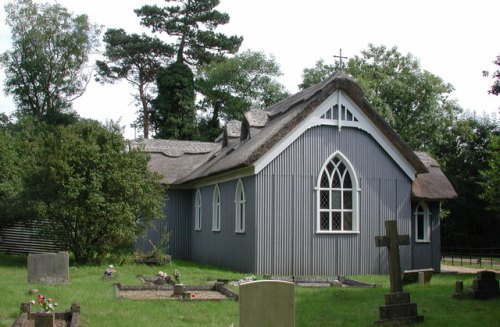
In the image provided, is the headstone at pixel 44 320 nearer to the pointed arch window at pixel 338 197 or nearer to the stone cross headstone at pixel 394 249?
the stone cross headstone at pixel 394 249

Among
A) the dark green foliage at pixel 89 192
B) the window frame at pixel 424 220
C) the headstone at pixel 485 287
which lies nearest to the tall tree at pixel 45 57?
the dark green foliage at pixel 89 192

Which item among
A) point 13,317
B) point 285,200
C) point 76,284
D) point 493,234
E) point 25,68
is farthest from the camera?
point 25,68

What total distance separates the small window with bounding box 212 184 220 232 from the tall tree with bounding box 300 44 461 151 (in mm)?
22889

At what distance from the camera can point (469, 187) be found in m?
40.2

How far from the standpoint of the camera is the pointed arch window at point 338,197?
21438 millimetres

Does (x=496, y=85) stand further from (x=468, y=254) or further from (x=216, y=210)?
(x=468, y=254)

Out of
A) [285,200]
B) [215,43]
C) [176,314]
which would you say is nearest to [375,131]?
[285,200]

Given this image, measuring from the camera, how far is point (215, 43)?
53469 millimetres

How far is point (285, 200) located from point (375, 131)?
14.6 ft

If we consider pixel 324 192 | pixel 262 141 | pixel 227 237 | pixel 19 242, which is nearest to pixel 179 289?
pixel 262 141

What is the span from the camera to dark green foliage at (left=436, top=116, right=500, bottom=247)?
39969 millimetres

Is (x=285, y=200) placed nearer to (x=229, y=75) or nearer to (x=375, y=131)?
(x=375, y=131)

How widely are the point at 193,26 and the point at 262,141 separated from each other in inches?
1414

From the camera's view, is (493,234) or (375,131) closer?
(375,131)
